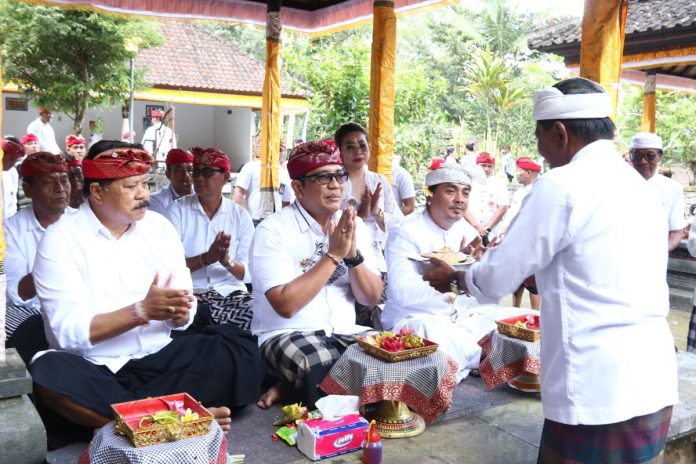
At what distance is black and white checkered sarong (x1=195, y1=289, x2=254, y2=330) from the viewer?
4727 mm

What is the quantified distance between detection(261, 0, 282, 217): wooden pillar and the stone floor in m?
4.72

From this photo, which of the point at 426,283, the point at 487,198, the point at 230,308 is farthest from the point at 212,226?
the point at 487,198

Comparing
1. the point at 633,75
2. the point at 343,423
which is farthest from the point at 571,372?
the point at 633,75

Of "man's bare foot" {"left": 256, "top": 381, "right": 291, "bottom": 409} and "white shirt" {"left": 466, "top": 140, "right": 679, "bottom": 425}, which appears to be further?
"man's bare foot" {"left": 256, "top": 381, "right": 291, "bottom": 409}

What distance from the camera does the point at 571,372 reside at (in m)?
2.37

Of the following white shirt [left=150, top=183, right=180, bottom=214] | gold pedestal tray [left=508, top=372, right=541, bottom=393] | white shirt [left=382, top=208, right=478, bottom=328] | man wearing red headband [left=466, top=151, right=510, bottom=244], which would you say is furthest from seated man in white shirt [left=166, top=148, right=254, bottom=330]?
man wearing red headband [left=466, top=151, right=510, bottom=244]

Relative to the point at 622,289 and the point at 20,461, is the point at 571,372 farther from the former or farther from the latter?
the point at 20,461

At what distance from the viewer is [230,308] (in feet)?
15.8

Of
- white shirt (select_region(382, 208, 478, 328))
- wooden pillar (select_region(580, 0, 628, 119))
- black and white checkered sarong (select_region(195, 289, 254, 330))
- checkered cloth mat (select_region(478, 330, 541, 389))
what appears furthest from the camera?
wooden pillar (select_region(580, 0, 628, 119))

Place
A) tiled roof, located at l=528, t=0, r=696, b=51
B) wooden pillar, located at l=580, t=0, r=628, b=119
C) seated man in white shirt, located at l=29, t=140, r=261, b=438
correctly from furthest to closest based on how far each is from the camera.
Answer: tiled roof, located at l=528, t=0, r=696, b=51 < wooden pillar, located at l=580, t=0, r=628, b=119 < seated man in white shirt, located at l=29, t=140, r=261, b=438

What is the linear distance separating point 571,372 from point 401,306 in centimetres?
221

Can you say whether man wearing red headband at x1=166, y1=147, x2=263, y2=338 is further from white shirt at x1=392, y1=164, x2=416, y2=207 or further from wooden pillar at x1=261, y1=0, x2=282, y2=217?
wooden pillar at x1=261, y1=0, x2=282, y2=217

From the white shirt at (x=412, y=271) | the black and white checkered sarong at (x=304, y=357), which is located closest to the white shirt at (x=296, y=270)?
the black and white checkered sarong at (x=304, y=357)

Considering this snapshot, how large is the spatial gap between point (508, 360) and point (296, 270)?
148cm
